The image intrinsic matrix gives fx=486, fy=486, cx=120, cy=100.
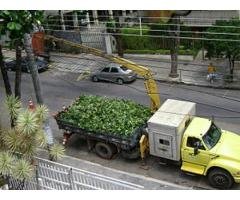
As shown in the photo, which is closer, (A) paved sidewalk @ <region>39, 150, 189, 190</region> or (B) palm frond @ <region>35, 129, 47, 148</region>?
(B) palm frond @ <region>35, 129, 47, 148</region>

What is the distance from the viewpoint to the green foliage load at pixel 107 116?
20.1 m

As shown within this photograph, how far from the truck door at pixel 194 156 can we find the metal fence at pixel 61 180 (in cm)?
450

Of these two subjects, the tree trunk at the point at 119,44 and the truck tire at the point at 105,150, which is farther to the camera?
the tree trunk at the point at 119,44

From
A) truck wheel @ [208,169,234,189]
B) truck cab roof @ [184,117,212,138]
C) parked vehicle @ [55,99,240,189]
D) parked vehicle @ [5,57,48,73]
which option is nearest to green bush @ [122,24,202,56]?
parked vehicle @ [5,57,48,73]

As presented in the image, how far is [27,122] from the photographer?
44.8 feet

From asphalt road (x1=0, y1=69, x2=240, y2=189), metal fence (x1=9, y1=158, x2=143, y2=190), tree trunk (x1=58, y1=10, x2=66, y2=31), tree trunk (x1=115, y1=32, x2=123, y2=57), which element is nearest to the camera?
metal fence (x1=9, y1=158, x2=143, y2=190)

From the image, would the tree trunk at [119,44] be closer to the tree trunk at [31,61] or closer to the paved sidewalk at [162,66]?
the paved sidewalk at [162,66]

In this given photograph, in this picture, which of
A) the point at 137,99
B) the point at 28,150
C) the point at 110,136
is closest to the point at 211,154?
the point at 110,136

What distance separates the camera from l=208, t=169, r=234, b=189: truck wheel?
59.3 feet

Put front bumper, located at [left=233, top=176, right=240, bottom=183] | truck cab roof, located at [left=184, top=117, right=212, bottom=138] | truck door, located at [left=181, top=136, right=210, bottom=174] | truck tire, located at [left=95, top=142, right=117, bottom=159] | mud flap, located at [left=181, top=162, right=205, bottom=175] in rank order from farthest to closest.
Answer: truck tire, located at [left=95, top=142, right=117, bottom=159] → truck cab roof, located at [left=184, top=117, right=212, bottom=138] → mud flap, located at [left=181, top=162, right=205, bottom=175] → truck door, located at [left=181, top=136, right=210, bottom=174] → front bumper, located at [left=233, top=176, right=240, bottom=183]

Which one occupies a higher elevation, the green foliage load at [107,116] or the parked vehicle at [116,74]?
the green foliage load at [107,116]

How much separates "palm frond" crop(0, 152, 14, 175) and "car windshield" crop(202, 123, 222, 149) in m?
8.07

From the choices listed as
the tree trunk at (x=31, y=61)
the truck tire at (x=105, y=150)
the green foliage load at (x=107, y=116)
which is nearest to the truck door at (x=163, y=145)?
the green foliage load at (x=107, y=116)

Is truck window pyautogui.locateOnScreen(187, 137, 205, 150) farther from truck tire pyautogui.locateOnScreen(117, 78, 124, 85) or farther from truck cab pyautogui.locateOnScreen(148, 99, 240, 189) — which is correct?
truck tire pyautogui.locateOnScreen(117, 78, 124, 85)
